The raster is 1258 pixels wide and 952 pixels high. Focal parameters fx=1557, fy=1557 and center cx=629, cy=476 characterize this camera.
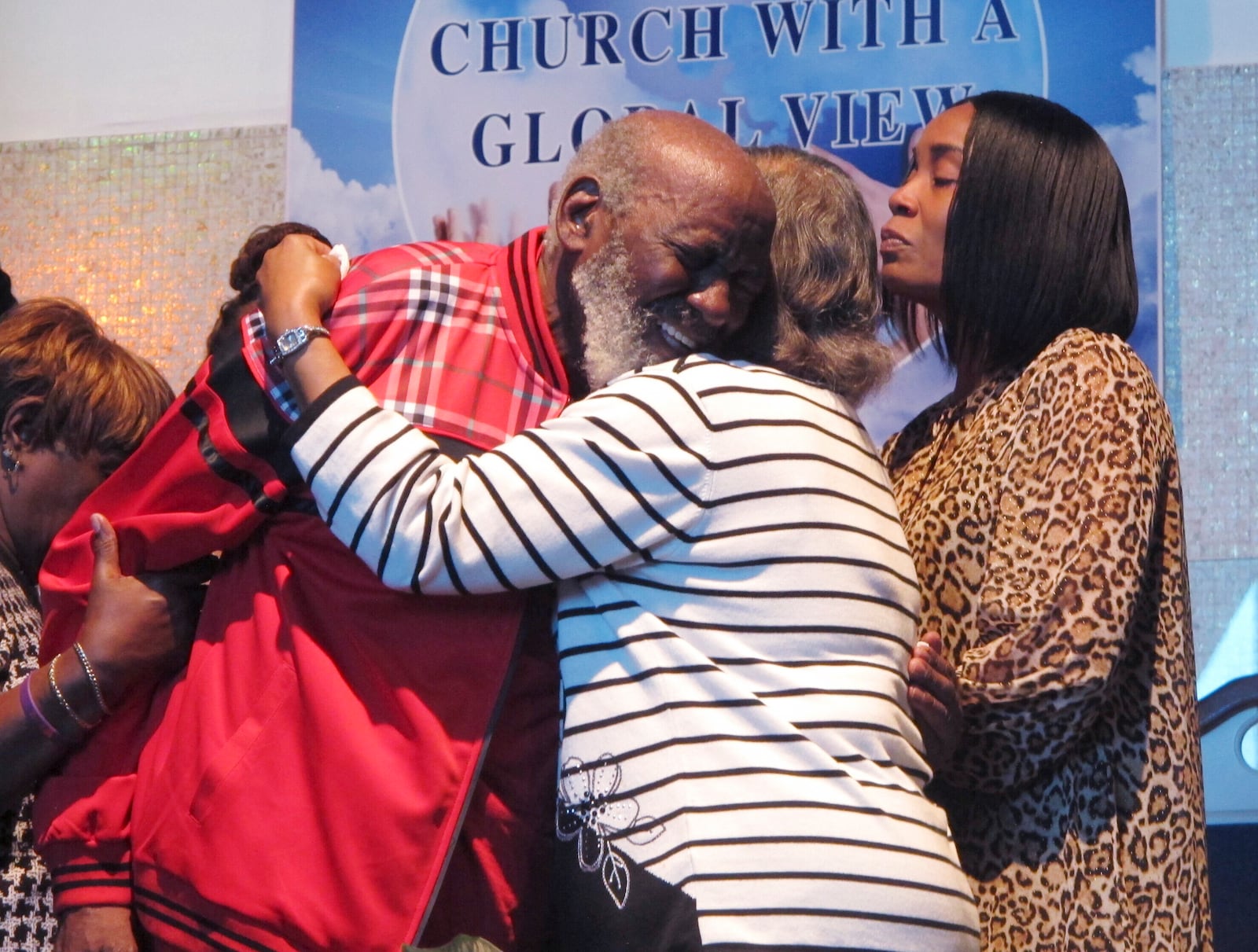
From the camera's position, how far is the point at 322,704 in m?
1.40

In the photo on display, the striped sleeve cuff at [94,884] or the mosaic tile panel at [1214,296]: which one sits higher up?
the mosaic tile panel at [1214,296]

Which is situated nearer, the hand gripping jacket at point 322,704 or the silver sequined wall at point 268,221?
the hand gripping jacket at point 322,704

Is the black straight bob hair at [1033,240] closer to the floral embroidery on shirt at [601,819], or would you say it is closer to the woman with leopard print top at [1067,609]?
the woman with leopard print top at [1067,609]

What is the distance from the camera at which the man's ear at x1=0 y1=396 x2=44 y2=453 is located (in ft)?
5.98

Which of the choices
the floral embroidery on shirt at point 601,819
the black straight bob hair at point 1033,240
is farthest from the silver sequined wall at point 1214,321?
the floral embroidery on shirt at point 601,819

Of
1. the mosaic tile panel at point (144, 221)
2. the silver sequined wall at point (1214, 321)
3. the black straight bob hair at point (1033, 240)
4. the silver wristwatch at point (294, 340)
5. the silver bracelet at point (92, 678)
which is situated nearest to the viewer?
the silver wristwatch at point (294, 340)

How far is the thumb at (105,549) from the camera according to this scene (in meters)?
1.55

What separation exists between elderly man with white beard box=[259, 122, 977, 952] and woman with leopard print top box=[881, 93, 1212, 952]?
22cm

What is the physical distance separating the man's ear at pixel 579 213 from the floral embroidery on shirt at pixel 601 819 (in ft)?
1.65

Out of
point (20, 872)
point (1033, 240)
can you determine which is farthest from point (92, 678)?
point (1033, 240)

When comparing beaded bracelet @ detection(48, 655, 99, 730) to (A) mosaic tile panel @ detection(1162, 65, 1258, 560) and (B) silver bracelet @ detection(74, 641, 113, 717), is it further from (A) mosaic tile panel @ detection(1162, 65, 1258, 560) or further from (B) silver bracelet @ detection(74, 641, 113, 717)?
(A) mosaic tile panel @ detection(1162, 65, 1258, 560)

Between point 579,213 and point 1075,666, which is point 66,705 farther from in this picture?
point 1075,666

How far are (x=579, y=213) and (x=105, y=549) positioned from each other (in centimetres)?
58

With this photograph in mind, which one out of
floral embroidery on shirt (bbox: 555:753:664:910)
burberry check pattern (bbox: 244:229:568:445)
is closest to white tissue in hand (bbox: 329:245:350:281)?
burberry check pattern (bbox: 244:229:568:445)
